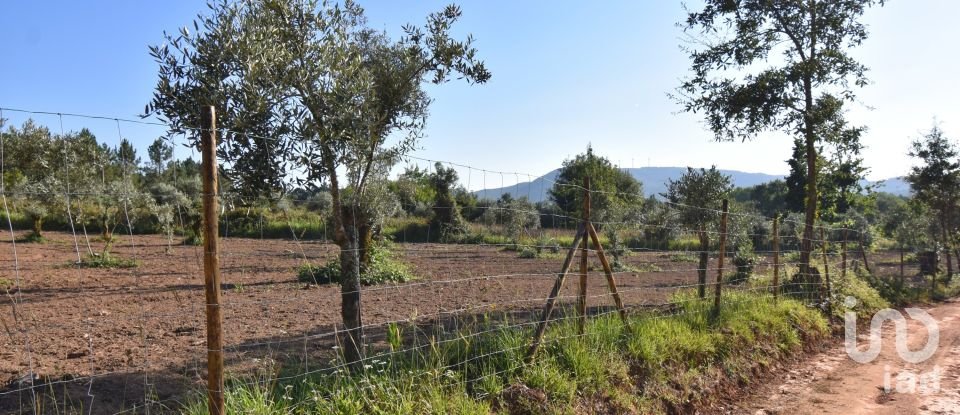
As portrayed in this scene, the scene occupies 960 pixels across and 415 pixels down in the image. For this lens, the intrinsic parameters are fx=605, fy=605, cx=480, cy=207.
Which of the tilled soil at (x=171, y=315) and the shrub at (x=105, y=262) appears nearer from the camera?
the tilled soil at (x=171, y=315)

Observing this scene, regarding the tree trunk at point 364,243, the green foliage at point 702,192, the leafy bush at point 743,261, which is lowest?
the leafy bush at point 743,261

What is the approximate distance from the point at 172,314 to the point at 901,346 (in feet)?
34.7

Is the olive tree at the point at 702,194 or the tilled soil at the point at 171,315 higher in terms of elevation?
the olive tree at the point at 702,194

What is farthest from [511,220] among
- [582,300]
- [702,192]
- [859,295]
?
[859,295]

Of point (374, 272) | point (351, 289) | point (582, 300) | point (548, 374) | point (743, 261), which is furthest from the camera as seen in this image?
point (743, 261)

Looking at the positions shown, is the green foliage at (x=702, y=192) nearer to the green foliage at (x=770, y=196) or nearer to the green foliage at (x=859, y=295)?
the green foliage at (x=859, y=295)

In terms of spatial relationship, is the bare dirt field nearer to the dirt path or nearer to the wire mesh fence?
the wire mesh fence

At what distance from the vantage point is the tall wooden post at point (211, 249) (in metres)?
3.68

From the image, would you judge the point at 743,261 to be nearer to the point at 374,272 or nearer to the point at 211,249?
the point at 374,272

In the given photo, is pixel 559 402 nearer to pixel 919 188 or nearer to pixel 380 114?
pixel 380 114

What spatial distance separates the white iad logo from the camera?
7.30 meters

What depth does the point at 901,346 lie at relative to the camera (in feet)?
32.0

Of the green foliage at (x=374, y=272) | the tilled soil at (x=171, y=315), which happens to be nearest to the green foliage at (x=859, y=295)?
the tilled soil at (x=171, y=315)

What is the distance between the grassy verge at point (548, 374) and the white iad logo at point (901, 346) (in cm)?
148
